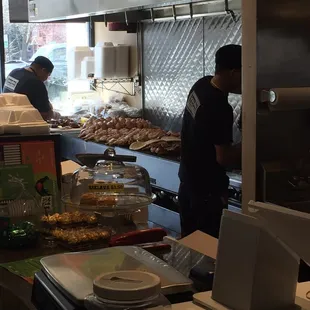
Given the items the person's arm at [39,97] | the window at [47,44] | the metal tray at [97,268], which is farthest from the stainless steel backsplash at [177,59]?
the metal tray at [97,268]

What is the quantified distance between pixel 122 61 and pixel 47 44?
58.4 inches

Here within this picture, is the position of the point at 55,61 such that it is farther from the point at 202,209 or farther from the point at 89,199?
the point at 89,199

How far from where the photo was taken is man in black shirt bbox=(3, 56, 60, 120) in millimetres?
5695

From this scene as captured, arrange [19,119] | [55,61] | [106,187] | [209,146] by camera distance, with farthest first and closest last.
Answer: [55,61] < [209,146] < [19,119] < [106,187]

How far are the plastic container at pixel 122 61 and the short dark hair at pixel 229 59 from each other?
2460mm

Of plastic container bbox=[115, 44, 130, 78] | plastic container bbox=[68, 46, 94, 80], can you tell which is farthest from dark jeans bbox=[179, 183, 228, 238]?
plastic container bbox=[68, 46, 94, 80]

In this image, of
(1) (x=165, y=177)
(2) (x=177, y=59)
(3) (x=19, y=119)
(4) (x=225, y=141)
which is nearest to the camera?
(3) (x=19, y=119)

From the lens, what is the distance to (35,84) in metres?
5.69

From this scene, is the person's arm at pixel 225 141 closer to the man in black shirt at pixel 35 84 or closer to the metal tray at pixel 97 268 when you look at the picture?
the metal tray at pixel 97 268

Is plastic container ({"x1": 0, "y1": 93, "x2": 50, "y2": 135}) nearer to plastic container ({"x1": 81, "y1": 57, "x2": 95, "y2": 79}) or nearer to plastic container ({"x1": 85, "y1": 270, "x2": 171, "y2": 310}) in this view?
plastic container ({"x1": 85, "y1": 270, "x2": 171, "y2": 310})

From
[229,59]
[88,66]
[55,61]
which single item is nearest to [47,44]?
[55,61]

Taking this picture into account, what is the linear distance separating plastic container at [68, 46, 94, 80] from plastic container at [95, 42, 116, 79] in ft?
1.92

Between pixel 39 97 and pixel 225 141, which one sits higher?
pixel 39 97

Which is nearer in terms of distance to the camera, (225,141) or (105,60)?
(225,141)
